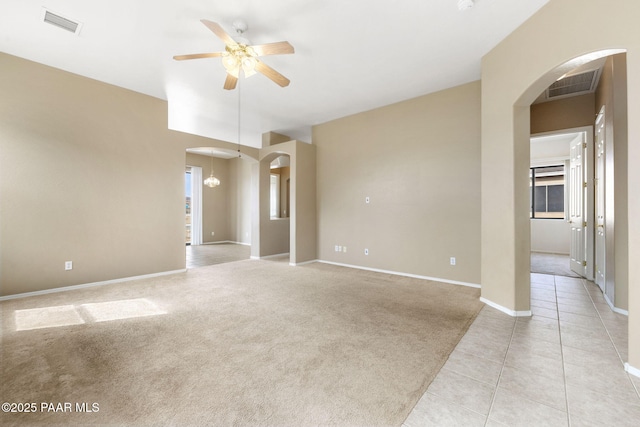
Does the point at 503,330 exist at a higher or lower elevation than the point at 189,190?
lower

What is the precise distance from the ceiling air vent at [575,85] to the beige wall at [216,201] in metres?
9.23

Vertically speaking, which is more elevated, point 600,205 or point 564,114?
point 564,114

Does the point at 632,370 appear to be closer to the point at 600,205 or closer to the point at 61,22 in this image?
the point at 600,205

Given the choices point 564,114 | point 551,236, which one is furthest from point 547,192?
point 564,114

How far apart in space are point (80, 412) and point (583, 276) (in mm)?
6757

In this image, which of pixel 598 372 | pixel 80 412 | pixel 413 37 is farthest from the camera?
pixel 413 37

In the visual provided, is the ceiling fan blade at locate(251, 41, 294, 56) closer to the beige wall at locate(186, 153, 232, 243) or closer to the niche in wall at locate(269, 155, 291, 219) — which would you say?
the niche in wall at locate(269, 155, 291, 219)

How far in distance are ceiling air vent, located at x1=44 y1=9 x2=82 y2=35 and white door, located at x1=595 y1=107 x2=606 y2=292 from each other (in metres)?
6.65

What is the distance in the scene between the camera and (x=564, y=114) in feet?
14.6

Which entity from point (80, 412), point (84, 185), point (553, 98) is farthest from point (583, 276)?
point (84, 185)

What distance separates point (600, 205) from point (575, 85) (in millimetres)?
1838

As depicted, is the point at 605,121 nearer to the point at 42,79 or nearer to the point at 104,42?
the point at 104,42

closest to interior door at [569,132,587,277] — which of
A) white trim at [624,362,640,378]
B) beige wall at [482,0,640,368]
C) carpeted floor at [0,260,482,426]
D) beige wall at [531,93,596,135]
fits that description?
beige wall at [531,93,596,135]

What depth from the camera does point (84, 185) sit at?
160 inches
